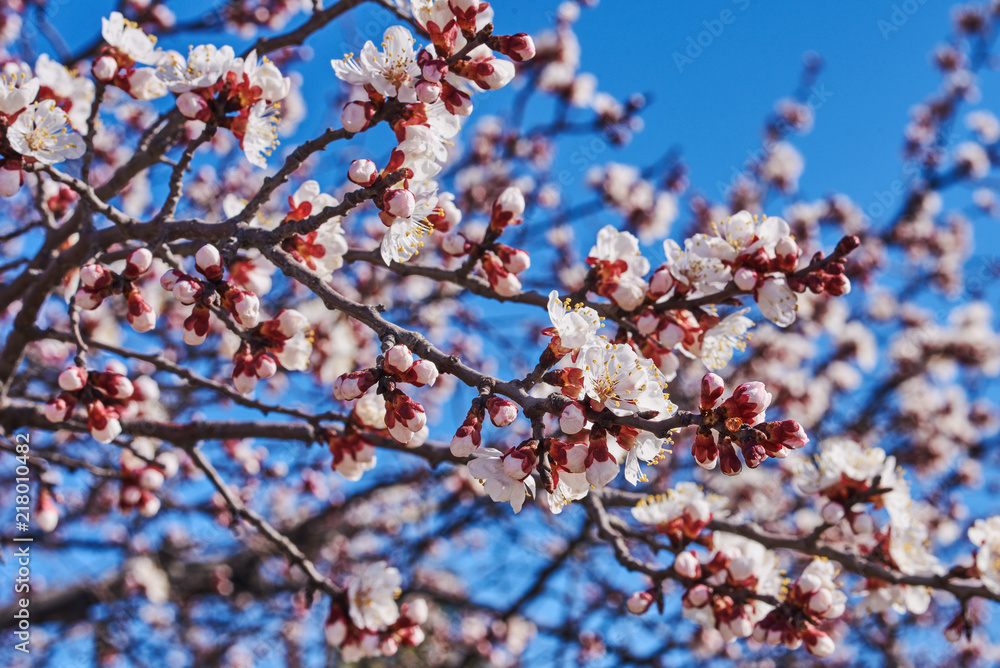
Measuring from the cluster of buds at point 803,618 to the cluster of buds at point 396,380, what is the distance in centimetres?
141

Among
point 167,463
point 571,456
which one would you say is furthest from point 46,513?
point 571,456

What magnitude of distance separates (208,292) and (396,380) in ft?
1.84

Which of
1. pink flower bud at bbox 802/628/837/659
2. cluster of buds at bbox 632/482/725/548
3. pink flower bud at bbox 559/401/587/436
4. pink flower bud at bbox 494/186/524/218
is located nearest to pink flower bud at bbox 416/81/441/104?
pink flower bud at bbox 494/186/524/218

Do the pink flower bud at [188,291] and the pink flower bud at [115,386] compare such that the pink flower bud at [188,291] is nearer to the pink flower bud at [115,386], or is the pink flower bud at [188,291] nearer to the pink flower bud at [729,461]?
the pink flower bud at [115,386]

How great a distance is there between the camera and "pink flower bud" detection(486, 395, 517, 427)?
1.46 meters

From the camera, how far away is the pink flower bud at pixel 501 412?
1464 mm

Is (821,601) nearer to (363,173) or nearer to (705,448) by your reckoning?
(705,448)

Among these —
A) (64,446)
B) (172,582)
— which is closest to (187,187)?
(64,446)

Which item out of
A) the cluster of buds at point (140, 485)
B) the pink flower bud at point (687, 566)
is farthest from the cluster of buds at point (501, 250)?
the cluster of buds at point (140, 485)

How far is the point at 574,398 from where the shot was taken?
1.53 meters

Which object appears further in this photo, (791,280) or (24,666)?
(24,666)

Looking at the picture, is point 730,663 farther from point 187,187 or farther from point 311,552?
point 187,187

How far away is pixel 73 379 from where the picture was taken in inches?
→ 77.4

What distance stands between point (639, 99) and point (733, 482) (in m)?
3.61
